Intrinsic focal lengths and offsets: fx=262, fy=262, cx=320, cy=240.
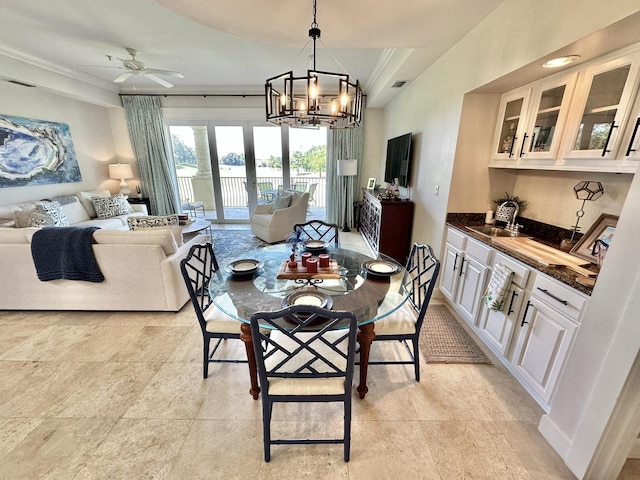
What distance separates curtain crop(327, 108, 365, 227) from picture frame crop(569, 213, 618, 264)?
4.09 m

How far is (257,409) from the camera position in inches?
64.2

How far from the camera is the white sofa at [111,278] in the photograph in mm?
2348

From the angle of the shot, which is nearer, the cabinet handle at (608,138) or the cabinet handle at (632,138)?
the cabinet handle at (632,138)

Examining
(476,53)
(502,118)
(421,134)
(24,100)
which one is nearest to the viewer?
(476,53)

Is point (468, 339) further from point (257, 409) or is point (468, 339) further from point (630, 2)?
point (630, 2)

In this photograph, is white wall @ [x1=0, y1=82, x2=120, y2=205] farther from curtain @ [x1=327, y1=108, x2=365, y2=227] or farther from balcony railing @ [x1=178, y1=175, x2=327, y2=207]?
curtain @ [x1=327, y1=108, x2=365, y2=227]

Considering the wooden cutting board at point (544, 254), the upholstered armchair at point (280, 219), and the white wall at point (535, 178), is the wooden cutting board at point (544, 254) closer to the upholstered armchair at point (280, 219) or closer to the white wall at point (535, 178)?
the white wall at point (535, 178)

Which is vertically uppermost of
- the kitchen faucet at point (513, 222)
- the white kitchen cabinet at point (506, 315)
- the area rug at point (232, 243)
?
the kitchen faucet at point (513, 222)

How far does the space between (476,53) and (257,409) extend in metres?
3.12

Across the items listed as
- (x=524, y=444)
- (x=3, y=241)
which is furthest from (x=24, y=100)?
(x=524, y=444)

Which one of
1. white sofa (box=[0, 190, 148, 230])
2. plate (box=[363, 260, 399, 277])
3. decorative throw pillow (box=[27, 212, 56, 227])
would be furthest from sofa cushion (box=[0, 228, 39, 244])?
plate (box=[363, 260, 399, 277])

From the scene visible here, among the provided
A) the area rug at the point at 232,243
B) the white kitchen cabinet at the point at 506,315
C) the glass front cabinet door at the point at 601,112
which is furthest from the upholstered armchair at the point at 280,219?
the glass front cabinet door at the point at 601,112

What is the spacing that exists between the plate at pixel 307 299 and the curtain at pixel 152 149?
5.25 metres

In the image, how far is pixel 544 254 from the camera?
1793 millimetres
